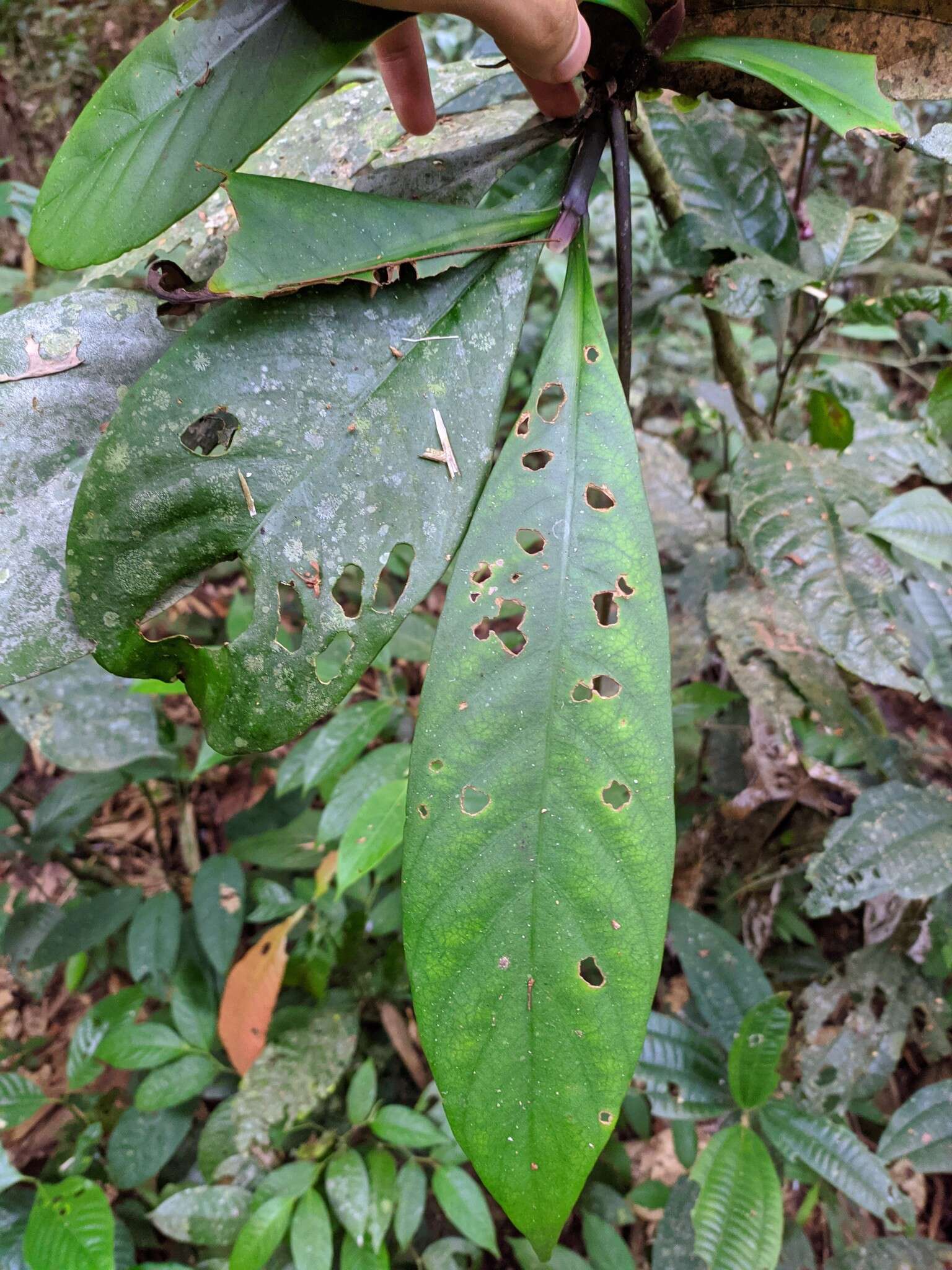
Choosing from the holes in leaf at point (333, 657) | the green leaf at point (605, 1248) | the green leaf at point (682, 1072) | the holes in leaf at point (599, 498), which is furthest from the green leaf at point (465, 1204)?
the holes in leaf at point (599, 498)

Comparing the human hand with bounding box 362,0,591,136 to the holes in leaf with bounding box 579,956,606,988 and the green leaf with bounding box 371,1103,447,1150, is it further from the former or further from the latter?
the green leaf with bounding box 371,1103,447,1150

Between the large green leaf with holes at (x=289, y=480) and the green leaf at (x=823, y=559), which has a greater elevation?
the large green leaf with holes at (x=289, y=480)

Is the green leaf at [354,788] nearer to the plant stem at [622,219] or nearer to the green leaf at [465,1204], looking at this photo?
the green leaf at [465,1204]

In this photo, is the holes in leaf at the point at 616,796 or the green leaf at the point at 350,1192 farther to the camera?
the green leaf at the point at 350,1192

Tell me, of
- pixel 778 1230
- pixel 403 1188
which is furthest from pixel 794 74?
pixel 403 1188

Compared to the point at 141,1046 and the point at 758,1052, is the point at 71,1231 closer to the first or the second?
the point at 141,1046
